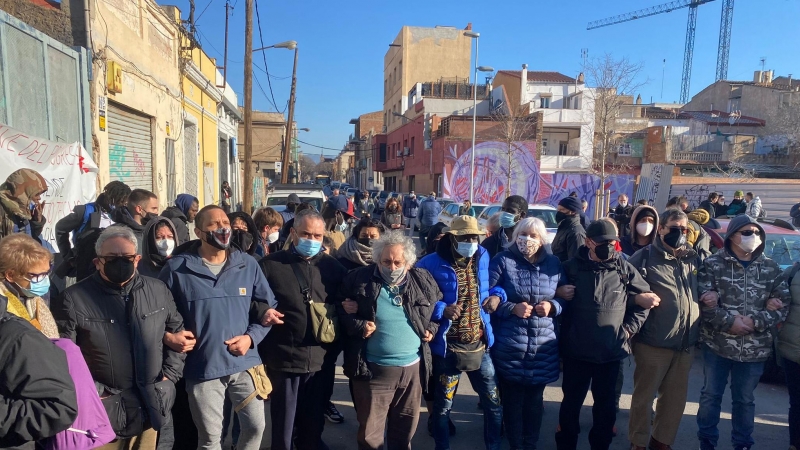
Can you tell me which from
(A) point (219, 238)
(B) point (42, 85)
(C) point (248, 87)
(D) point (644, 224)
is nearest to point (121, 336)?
(A) point (219, 238)

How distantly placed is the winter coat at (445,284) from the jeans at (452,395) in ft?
0.47

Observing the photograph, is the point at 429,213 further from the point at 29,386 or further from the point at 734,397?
the point at 29,386

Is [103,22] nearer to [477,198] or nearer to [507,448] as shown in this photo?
[507,448]

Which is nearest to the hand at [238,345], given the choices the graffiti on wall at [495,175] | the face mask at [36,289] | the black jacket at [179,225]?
the face mask at [36,289]

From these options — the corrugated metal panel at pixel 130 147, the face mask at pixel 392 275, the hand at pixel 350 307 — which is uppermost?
the corrugated metal panel at pixel 130 147

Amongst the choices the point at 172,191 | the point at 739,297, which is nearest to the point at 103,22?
the point at 172,191

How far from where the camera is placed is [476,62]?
2436cm

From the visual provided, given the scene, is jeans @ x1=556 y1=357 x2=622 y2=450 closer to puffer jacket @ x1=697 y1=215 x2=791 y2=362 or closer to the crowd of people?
the crowd of people

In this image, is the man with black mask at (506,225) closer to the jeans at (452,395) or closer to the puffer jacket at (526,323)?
the puffer jacket at (526,323)

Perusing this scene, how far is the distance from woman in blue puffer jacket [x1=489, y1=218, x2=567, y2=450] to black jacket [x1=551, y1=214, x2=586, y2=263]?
6.00 ft

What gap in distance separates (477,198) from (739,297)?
90.2ft

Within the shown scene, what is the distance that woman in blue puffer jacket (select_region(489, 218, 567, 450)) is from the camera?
3.65m

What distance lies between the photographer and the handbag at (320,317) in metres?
3.33

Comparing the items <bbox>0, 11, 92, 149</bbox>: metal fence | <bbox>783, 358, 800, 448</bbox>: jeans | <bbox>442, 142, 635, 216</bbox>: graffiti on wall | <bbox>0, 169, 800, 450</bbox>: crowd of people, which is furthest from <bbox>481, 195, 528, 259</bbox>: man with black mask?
<bbox>442, 142, 635, 216</bbox>: graffiti on wall
